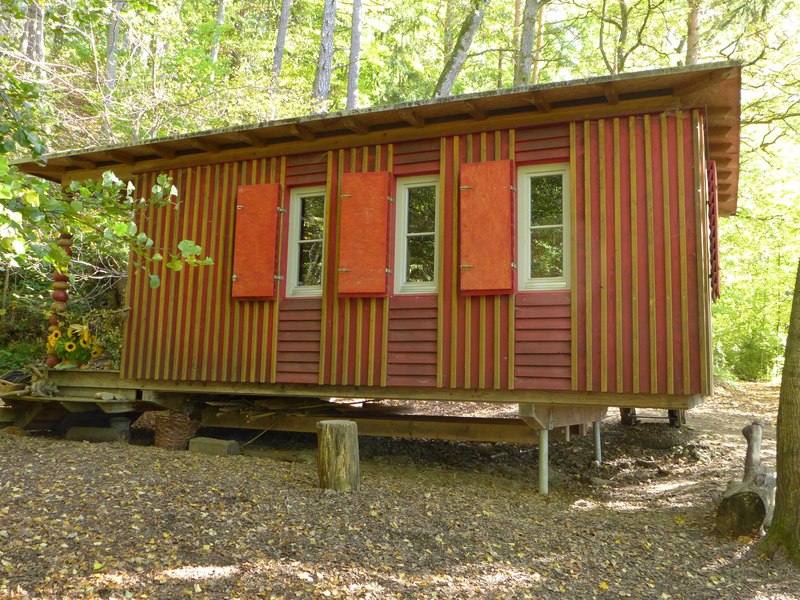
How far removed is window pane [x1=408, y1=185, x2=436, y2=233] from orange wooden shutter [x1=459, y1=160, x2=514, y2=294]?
0.49 metres

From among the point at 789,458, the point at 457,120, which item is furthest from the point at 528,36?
the point at 789,458

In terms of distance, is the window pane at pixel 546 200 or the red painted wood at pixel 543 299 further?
the window pane at pixel 546 200

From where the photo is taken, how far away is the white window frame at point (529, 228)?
241 inches

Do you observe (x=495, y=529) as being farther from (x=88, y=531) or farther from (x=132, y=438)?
(x=132, y=438)

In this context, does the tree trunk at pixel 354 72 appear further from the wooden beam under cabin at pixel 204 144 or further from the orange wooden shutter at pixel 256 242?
the orange wooden shutter at pixel 256 242

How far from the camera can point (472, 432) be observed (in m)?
6.77

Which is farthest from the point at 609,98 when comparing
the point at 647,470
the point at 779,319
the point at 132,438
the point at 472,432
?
the point at 779,319

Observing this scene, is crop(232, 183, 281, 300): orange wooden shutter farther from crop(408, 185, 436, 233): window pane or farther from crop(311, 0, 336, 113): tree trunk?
crop(311, 0, 336, 113): tree trunk

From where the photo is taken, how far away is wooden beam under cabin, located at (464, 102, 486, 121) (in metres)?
6.21

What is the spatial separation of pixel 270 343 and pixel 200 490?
7.76 ft

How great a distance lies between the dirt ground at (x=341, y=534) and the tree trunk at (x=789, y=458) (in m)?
0.20

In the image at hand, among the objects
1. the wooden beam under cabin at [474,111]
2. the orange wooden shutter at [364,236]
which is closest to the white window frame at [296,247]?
the orange wooden shutter at [364,236]

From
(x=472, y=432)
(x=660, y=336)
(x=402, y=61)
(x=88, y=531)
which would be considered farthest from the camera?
(x=402, y=61)

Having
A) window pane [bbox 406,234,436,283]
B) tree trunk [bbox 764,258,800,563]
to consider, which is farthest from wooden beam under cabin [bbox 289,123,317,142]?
tree trunk [bbox 764,258,800,563]
